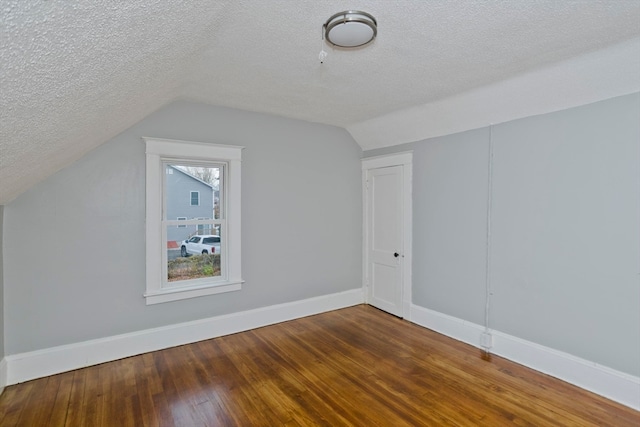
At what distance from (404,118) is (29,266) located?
409 centimetres

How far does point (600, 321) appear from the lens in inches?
99.2

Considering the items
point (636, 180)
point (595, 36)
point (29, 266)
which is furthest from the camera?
point (29, 266)

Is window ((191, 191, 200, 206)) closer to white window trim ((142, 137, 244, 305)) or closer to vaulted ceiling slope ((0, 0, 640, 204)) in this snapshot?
white window trim ((142, 137, 244, 305))

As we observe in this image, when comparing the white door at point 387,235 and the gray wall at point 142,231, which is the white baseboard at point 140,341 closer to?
the gray wall at point 142,231

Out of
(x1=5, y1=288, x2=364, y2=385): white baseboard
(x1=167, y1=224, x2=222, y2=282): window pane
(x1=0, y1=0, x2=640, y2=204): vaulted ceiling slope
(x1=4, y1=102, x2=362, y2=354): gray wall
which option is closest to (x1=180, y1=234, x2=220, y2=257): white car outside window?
(x1=167, y1=224, x2=222, y2=282): window pane

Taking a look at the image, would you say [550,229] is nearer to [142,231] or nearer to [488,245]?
[488,245]

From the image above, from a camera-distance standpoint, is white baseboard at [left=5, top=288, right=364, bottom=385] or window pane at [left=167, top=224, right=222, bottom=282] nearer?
white baseboard at [left=5, top=288, right=364, bottom=385]

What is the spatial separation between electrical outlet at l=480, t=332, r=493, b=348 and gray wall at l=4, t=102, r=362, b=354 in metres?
1.92

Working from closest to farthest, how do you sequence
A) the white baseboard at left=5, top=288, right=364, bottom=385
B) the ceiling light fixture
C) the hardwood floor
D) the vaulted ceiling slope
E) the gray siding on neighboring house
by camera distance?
the vaulted ceiling slope
the ceiling light fixture
the hardwood floor
the white baseboard at left=5, top=288, right=364, bottom=385
the gray siding on neighboring house

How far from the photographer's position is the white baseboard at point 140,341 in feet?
8.78

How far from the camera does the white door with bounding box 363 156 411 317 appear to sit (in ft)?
13.6

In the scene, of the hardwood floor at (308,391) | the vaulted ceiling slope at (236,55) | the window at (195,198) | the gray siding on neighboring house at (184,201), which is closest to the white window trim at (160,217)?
the gray siding on neighboring house at (184,201)

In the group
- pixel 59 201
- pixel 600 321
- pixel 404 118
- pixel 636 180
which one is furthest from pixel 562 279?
pixel 59 201

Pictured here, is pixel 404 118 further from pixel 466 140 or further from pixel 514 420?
pixel 514 420
